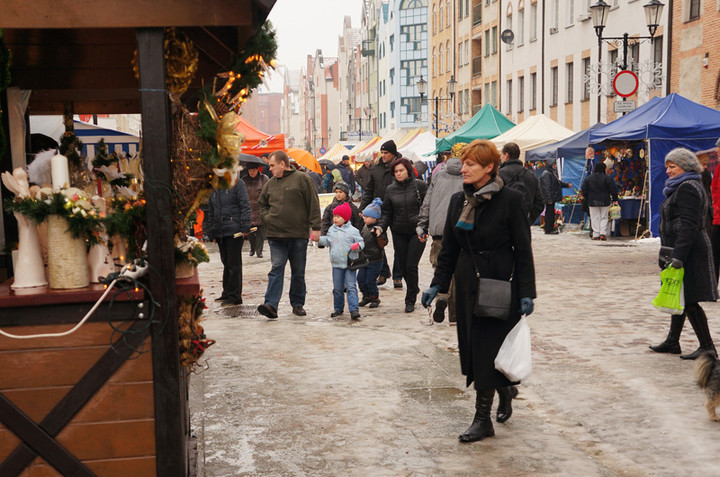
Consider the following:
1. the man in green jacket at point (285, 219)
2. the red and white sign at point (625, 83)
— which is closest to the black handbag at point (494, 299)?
the man in green jacket at point (285, 219)

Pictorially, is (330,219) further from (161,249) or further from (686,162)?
(161,249)

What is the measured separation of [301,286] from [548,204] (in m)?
13.6

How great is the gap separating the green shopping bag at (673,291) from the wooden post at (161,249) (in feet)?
16.1

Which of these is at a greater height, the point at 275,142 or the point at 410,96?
the point at 410,96

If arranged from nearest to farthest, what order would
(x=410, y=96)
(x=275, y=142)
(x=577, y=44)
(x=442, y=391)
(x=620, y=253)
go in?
1. (x=442, y=391)
2. (x=620, y=253)
3. (x=275, y=142)
4. (x=577, y=44)
5. (x=410, y=96)

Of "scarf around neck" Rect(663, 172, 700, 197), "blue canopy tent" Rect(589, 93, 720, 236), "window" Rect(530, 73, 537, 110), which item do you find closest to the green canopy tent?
"blue canopy tent" Rect(589, 93, 720, 236)

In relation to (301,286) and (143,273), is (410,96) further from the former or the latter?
(143,273)

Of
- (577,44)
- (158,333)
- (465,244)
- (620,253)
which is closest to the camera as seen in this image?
(158,333)

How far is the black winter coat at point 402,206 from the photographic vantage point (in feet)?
36.7

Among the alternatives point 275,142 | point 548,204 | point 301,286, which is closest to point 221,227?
point 301,286

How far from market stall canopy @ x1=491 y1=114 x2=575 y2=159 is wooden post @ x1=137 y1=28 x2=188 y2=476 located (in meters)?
23.1

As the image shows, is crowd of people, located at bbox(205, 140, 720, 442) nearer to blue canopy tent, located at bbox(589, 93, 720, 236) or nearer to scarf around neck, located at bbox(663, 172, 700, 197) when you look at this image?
scarf around neck, located at bbox(663, 172, 700, 197)

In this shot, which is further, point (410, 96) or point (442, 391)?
point (410, 96)

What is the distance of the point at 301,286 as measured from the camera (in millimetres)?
11109
